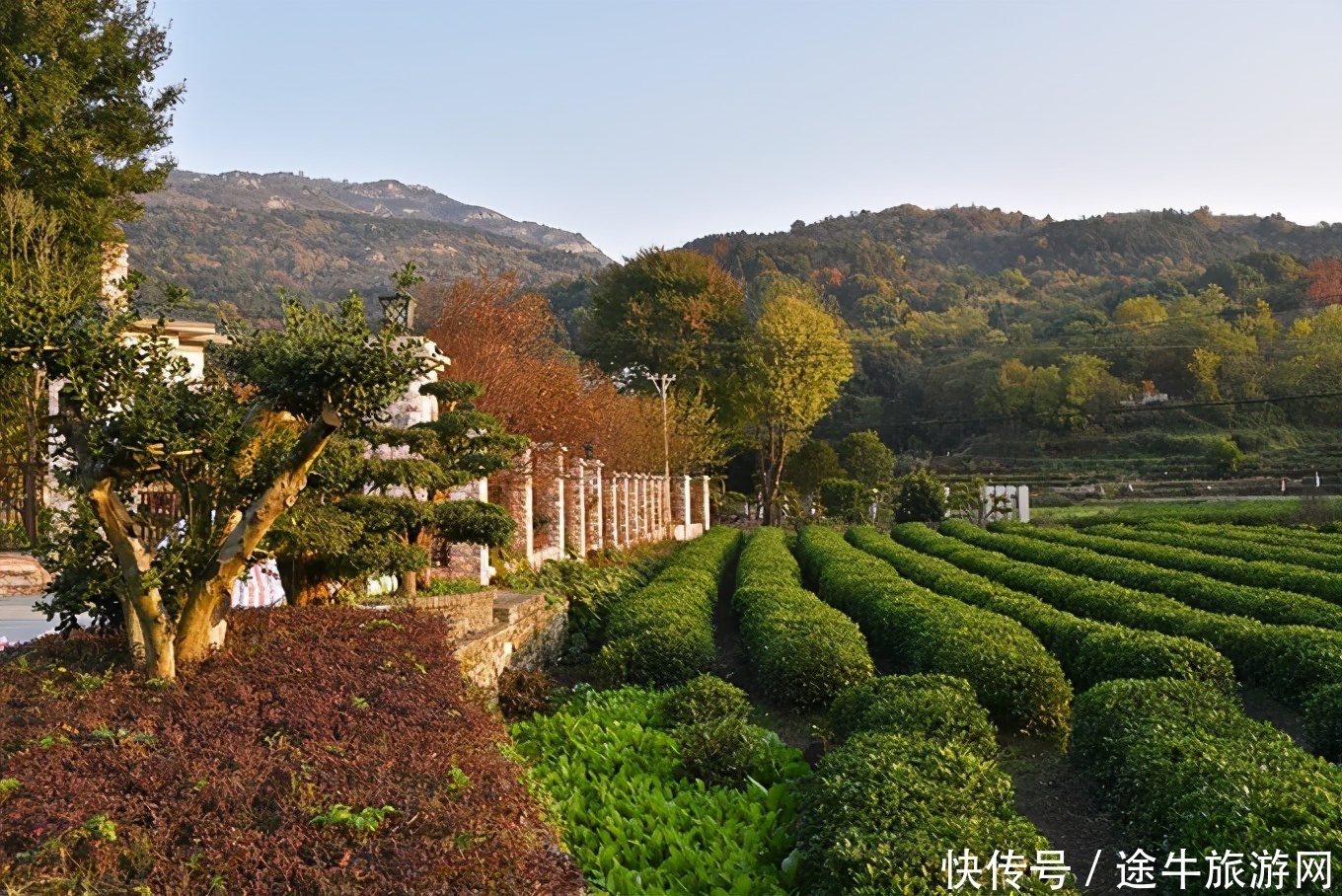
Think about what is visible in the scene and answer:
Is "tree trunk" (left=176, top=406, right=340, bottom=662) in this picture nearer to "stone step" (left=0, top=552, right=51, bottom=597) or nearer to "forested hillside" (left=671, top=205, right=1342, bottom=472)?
"stone step" (left=0, top=552, right=51, bottom=597)

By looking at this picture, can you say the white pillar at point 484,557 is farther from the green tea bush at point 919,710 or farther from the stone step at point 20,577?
the green tea bush at point 919,710

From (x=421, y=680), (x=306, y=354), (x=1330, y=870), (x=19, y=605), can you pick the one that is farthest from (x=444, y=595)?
(x=1330, y=870)

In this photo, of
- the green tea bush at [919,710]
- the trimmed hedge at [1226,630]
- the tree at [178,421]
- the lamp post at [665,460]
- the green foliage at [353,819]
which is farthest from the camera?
the lamp post at [665,460]

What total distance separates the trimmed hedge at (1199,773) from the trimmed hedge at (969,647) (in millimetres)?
1114

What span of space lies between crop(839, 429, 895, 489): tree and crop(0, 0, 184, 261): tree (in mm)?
36826

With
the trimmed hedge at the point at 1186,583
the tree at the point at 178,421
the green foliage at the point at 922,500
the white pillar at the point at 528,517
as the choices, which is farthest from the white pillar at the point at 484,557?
the green foliage at the point at 922,500

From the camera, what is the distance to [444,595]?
11188 mm

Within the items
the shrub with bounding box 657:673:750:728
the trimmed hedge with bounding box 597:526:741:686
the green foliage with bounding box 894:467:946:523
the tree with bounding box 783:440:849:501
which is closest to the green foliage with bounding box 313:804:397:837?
the shrub with bounding box 657:673:750:728

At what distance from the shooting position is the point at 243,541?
6.57 m

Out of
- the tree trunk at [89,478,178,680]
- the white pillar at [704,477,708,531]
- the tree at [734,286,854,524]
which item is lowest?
the white pillar at [704,477,708,531]

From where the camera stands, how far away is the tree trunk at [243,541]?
6.53 m

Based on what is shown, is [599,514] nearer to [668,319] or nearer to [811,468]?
[811,468]

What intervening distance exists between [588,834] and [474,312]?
53.7ft

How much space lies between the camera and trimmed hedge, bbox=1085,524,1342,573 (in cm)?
1903
